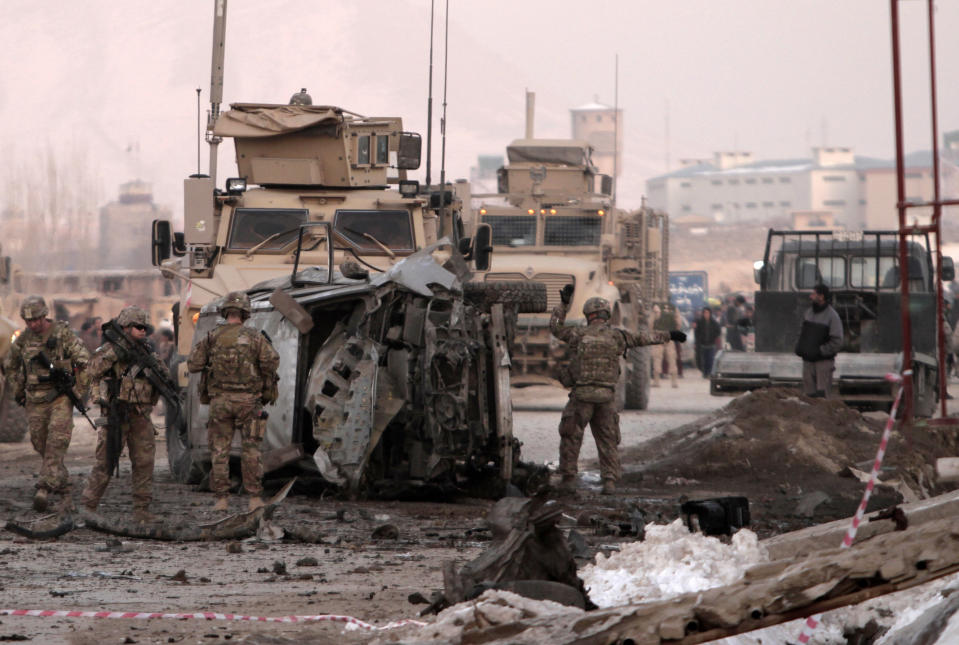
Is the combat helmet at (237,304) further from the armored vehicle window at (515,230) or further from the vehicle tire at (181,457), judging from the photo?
the armored vehicle window at (515,230)

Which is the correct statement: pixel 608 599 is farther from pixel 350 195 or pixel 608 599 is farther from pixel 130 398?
pixel 350 195

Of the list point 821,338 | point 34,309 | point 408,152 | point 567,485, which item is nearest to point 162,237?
point 34,309

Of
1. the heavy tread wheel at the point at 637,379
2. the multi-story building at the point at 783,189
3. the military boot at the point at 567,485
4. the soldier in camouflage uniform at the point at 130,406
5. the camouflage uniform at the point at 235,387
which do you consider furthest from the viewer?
the multi-story building at the point at 783,189

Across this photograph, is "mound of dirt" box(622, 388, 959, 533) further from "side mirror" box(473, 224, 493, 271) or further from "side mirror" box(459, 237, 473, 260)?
"side mirror" box(459, 237, 473, 260)

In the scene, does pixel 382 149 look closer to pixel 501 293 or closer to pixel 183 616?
pixel 501 293

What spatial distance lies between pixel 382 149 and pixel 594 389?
3.98m

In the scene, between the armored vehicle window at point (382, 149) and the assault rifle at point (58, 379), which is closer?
the assault rifle at point (58, 379)

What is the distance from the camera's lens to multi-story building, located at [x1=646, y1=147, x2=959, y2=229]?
130 meters

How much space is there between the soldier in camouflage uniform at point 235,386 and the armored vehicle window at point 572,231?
33.3ft

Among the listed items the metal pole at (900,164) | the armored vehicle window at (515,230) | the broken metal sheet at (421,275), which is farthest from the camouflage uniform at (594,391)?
the armored vehicle window at (515,230)

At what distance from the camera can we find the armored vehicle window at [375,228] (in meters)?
13.1

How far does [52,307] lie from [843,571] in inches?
1507

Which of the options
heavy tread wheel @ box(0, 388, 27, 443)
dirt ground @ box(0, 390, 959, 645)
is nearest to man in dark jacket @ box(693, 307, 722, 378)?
dirt ground @ box(0, 390, 959, 645)

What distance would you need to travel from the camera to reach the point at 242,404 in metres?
9.48
